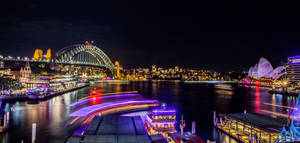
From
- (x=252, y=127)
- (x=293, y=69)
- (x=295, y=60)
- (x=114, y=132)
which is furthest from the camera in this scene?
(x=293, y=69)

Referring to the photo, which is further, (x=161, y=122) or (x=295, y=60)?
(x=295, y=60)

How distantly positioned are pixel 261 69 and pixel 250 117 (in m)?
73.3

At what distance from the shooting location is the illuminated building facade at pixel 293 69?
6059 centimetres

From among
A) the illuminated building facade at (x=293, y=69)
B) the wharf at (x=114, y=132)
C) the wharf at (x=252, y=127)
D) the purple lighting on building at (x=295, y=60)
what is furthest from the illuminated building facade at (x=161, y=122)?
the purple lighting on building at (x=295, y=60)

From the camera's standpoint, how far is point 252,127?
11.0 meters

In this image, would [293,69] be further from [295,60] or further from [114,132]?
[114,132]

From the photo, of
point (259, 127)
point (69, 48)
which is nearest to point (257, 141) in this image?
point (259, 127)

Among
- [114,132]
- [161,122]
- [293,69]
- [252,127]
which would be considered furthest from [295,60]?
[114,132]

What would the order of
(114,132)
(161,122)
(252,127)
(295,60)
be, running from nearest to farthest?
1. (114,132)
2. (252,127)
3. (161,122)
4. (295,60)

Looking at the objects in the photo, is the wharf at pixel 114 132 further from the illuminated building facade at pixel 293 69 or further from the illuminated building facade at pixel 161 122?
the illuminated building facade at pixel 293 69

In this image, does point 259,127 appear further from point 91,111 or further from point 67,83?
point 67,83

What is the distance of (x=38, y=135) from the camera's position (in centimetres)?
1234

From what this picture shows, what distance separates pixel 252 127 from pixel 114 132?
7021mm

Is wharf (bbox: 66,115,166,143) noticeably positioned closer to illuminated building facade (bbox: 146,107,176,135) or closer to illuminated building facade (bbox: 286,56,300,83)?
illuminated building facade (bbox: 146,107,176,135)
